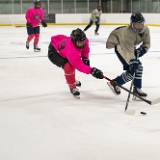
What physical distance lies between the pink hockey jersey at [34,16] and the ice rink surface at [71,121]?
10.0 ft

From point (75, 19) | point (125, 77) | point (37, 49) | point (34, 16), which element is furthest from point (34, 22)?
point (75, 19)

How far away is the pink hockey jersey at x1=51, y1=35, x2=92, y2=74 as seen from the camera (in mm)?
3270

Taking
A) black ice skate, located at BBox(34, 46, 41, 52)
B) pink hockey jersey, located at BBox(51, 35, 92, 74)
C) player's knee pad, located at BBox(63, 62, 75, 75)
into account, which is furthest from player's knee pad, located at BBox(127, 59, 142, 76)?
black ice skate, located at BBox(34, 46, 41, 52)

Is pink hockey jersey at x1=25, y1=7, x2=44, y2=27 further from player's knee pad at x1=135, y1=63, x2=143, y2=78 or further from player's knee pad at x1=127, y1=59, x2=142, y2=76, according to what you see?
player's knee pad at x1=127, y1=59, x2=142, y2=76

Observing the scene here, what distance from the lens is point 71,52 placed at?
130 inches

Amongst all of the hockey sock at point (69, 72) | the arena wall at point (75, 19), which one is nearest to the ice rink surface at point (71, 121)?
the hockey sock at point (69, 72)

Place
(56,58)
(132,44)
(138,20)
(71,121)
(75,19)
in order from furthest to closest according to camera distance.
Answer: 1. (75,19)
2. (56,58)
3. (132,44)
4. (138,20)
5. (71,121)

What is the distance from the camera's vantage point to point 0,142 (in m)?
2.38

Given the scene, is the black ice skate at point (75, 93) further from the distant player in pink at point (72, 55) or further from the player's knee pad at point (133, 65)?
the player's knee pad at point (133, 65)

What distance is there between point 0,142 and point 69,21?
16.6 m

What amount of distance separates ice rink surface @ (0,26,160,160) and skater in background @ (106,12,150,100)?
239mm

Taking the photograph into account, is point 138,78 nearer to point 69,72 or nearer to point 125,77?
point 125,77

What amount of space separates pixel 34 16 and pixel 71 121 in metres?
5.39

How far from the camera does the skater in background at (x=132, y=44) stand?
Answer: 3.31 m
